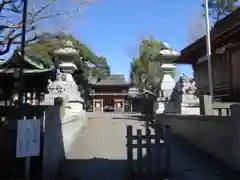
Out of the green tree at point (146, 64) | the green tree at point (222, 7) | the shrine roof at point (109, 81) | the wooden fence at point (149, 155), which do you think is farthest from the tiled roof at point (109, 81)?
the wooden fence at point (149, 155)

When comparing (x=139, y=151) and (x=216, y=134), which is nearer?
(x=139, y=151)

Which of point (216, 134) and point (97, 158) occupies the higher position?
point (216, 134)

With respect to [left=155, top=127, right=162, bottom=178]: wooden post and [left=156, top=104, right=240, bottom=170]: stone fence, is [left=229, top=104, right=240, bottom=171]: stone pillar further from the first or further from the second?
[left=155, top=127, right=162, bottom=178]: wooden post

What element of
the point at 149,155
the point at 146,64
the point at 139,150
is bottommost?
the point at 149,155

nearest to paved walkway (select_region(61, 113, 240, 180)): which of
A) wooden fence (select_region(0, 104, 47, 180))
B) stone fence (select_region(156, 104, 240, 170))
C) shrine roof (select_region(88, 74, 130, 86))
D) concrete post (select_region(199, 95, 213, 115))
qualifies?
stone fence (select_region(156, 104, 240, 170))

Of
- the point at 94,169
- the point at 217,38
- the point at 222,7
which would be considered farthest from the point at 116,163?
the point at 222,7

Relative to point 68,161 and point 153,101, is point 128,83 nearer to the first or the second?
point 153,101

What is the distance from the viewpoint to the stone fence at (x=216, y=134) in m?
7.33

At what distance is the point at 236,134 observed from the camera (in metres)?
7.28

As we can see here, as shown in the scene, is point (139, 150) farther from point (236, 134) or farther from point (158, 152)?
A: point (236, 134)

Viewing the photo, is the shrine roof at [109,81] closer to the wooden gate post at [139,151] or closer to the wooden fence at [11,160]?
the wooden fence at [11,160]

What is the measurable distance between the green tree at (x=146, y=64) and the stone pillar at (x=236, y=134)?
37595 mm

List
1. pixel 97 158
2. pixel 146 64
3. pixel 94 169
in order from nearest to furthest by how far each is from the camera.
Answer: pixel 94 169 < pixel 97 158 < pixel 146 64

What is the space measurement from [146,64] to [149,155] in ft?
134
